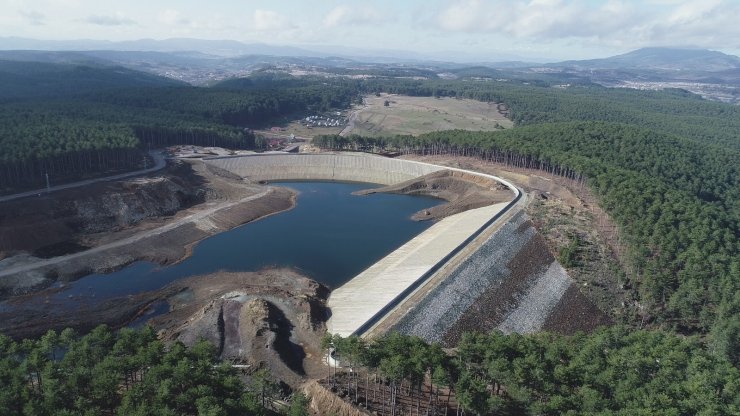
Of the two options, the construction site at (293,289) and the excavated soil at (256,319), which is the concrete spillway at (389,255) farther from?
the excavated soil at (256,319)

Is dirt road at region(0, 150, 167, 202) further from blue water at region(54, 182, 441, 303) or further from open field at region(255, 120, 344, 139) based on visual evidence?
open field at region(255, 120, 344, 139)

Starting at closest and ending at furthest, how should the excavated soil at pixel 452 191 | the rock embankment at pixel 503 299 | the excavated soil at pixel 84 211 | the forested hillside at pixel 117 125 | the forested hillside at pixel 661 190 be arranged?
the rock embankment at pixel 503 299 → the forested hillside at pixel 661 190 → the excavated soil at pixel 84 211 → the forested hillside at pixel 117 125 → the excavated soil at pixel 452 191

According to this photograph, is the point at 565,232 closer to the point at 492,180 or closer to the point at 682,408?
the point at 492,180

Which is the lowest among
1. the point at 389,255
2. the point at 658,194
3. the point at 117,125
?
the point at 389,255

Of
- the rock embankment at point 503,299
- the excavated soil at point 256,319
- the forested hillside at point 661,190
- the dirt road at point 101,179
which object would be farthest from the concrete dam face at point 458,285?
the dirt road at point 101,179

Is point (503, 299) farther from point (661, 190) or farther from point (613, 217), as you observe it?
point (661, 190)

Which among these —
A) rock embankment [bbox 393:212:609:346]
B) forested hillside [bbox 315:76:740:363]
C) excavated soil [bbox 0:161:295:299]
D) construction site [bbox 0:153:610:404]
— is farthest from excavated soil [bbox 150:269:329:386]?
forested hillside [bbox 315:76:740:363]

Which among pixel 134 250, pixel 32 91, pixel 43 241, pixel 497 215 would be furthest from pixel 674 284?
pixel 32 91

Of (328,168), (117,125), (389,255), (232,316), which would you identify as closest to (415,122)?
(328,168)
